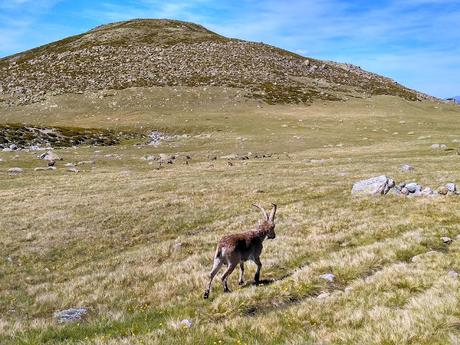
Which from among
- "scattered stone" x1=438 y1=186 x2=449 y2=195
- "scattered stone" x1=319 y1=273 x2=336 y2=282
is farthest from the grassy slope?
"scattered stone" x1=438 y1=186 x2=449 y2=195

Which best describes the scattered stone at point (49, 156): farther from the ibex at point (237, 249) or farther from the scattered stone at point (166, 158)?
the ibex at point (237, 249)

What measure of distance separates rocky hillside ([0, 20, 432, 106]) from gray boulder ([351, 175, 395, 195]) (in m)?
67.5

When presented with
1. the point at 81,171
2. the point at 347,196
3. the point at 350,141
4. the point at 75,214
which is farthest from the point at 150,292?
the point at 350,141

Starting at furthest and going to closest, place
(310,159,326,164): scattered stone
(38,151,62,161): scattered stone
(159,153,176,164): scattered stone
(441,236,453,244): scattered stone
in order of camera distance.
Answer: (159,153,176,164): scattered stone
(38,151,62,161): scattered stone
(310,159,326,164): scattered stone
(441,236,453,244): scattered stone

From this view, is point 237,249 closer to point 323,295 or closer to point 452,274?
point 323,295

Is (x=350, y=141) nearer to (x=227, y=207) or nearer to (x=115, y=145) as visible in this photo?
(x=115, y=145)

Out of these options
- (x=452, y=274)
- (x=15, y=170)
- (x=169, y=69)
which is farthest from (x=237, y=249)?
(x=169, y=69)

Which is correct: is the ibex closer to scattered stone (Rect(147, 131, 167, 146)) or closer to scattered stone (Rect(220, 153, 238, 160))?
scattered stone (Rect(220, 153, 238, 160))

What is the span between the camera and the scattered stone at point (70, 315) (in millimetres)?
11319

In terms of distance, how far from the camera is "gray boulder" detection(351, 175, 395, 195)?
2495 cm

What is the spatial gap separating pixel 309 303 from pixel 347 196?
16.8 metres

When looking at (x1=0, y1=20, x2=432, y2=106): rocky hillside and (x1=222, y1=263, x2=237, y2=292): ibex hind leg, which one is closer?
(x1=222, y1=263, x2=237, y2=292): ibex hind leg

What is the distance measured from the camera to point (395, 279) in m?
11.1

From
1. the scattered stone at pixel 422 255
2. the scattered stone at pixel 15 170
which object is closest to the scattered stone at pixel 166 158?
the scattered stone at pixel 15 170
